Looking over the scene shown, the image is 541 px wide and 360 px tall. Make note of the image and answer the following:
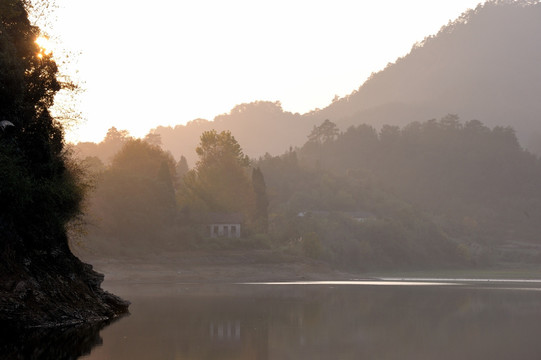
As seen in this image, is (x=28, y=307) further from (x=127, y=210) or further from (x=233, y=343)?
(x=127, y=210)

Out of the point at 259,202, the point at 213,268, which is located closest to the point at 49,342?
the point at 213,268

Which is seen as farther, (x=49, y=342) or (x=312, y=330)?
(x=312, y=330)

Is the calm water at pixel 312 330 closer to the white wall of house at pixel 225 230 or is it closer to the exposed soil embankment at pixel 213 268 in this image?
the exposed soil embankment at pixel 213 268

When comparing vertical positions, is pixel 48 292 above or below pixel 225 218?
below

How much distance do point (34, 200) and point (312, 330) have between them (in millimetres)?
15530

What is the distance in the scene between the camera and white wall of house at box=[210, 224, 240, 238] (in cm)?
11475

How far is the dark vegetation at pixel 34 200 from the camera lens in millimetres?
36500

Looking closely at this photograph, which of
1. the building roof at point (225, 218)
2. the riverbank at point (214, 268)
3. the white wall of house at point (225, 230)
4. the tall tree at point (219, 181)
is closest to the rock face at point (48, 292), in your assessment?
the riverbank at point (214, 268)

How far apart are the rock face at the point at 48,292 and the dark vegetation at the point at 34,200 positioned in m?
0.05

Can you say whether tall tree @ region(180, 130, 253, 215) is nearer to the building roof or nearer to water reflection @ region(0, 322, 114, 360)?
the building roof

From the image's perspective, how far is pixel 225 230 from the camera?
116 m

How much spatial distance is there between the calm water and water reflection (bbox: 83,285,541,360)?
0.04 m

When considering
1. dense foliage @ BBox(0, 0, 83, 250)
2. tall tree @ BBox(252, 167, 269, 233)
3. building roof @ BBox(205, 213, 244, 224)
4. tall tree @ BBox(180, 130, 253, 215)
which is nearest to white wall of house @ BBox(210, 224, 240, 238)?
building roof @ BBox(205, 213, 244, 224)

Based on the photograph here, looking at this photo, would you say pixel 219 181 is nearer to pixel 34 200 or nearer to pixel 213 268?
pixel 213 268
